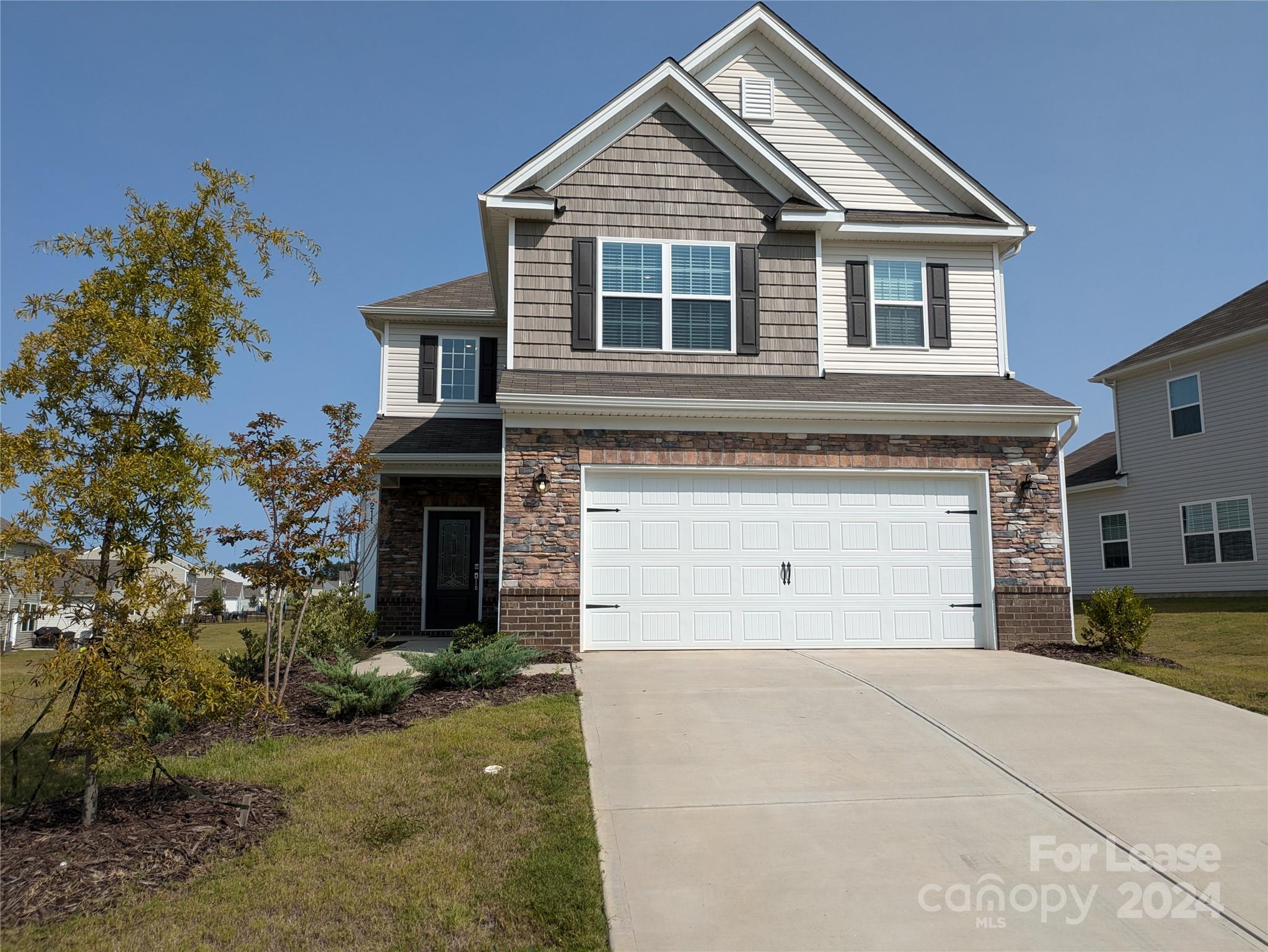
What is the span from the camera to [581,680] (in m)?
9.07

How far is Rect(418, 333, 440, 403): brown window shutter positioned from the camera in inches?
634

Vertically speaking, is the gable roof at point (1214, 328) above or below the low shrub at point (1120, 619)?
above

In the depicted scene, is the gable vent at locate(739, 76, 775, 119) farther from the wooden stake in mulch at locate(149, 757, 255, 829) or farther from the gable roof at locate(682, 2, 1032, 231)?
the wooden stake in mulch at locate(149, 757, 255, 829)

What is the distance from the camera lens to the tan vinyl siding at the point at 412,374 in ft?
52.7

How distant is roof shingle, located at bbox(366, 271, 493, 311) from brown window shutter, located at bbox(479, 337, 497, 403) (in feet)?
2.13

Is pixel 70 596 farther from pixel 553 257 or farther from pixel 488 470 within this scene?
pixel 488 470

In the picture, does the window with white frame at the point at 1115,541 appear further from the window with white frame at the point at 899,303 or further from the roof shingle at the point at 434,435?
the roof shingle at the point at 434,435

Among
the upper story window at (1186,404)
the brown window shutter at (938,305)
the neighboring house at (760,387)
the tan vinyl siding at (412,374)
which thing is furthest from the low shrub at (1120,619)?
the upper story window at (1186,404)

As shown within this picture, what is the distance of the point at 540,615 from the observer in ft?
34.9

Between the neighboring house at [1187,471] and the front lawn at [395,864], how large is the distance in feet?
60.3

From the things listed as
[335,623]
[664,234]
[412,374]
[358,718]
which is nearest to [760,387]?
[664,234]

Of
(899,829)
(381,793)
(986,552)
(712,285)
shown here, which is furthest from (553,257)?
(899,829)

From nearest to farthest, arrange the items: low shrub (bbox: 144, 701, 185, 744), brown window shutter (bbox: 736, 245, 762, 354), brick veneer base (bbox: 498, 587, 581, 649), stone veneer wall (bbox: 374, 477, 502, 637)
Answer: low shrub (bbox: 144, 701, 185, 744) → brick veneer base (bbox: 498, 587, 581, 649) → brown window shutter (bbox: 736, 245, 762, 354) → stone veneer wall (bbox: 374, 477, 502, 637)

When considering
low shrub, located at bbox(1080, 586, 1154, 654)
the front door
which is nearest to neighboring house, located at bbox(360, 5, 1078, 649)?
low shrub, located at bbox(1080, 586, 1154, 654)
